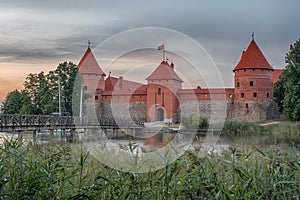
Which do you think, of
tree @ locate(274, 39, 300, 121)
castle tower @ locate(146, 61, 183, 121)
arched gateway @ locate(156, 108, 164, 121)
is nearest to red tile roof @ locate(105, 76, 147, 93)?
castle tower @ locate(146, 61, 183, 121)

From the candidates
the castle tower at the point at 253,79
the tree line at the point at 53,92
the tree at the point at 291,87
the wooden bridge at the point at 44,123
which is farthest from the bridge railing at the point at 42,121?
the castle tower at the point at 253,79

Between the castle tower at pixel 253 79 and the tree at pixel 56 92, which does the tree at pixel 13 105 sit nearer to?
the tree at pixel 56 92

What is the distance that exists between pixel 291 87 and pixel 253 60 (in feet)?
30.4

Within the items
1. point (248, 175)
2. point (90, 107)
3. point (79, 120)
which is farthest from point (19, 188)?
point (90, 107)

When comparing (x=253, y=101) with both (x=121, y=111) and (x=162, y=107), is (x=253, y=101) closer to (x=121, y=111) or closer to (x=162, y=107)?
(x=162, y=107)

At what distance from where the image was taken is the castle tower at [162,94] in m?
36.2

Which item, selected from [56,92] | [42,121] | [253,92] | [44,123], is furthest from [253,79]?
[42,121]

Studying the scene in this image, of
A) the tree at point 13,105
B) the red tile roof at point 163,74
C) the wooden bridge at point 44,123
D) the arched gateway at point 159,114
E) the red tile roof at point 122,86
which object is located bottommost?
the wooden bridge at point 44,123

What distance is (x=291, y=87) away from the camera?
28.1 m

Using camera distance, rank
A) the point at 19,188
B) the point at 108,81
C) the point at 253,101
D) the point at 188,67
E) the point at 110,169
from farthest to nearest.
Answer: the point at 108,81 → the point at 253,101 → the point at 188,67 → the point at 110,169 → the point at 19,188

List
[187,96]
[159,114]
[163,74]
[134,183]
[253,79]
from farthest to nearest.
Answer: [159,114], [253,79], [163,74], [187,96], [134,183]

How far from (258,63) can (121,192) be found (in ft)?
117

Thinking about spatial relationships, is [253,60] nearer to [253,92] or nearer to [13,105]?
[253,92]

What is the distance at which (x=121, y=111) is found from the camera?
38.4 meters
